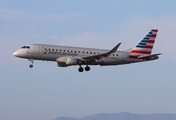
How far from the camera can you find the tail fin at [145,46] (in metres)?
93.4

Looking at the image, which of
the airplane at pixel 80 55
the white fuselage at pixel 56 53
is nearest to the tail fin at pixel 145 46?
the airplane at pixel 80 55

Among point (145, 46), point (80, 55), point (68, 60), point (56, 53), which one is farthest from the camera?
point (145, 46)

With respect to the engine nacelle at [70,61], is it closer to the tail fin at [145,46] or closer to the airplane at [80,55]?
the airplane at [80,55]

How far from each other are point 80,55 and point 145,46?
15.7 metres

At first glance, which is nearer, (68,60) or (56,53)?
(56,53)

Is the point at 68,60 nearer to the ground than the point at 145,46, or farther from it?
nearer to the ground

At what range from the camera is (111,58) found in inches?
3526

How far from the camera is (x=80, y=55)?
86938 millimetres

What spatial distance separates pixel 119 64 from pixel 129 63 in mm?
2150

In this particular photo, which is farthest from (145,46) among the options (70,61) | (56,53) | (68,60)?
(56,53)

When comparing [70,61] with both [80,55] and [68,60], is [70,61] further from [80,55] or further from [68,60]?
[80,55]

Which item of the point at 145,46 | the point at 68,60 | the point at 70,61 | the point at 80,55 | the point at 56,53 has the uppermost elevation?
the point at 145,46

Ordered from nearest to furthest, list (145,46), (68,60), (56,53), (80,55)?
(56,53) → (68,60) → (80,55) → (145,46)

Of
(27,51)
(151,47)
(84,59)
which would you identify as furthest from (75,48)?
(151,47)
